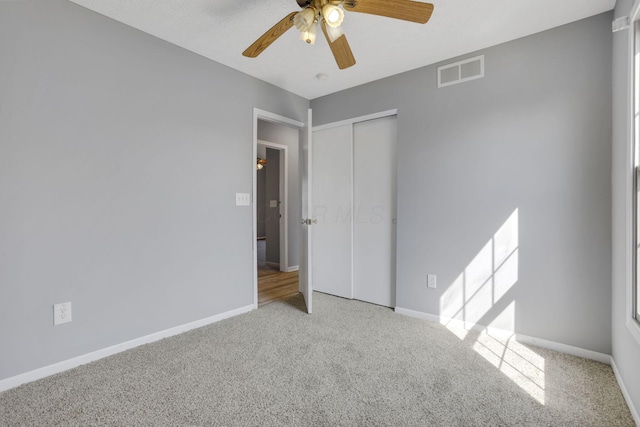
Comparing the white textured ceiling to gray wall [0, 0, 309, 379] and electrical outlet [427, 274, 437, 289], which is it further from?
electrical outlet [427, 274, 437, 289]

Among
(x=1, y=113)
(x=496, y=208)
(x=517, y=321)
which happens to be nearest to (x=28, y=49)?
(x=1, y=113)

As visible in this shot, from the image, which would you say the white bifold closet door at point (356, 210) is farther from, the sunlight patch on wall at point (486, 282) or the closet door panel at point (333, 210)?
the sunlight patch on wall at point (486, 282)

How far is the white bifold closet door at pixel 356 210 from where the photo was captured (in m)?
3.19

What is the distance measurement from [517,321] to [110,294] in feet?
10.1

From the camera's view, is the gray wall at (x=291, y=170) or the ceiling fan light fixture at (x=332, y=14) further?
the gray wall at (x=291, y=170)

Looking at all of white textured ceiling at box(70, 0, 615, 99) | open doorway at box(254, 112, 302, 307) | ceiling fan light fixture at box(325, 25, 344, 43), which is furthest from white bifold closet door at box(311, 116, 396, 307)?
ceiling fan light fixture at box(325, 25, 344, 43)

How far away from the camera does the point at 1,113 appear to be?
1718 millimetres

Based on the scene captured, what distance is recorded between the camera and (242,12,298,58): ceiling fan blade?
172cm

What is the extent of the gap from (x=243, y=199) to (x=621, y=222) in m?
2.83

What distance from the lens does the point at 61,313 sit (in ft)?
6.35

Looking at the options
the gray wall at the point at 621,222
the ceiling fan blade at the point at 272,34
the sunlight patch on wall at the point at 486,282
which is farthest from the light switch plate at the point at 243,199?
the gray wall at the point at 621,222

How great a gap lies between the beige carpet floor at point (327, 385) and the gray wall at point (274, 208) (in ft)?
9.38

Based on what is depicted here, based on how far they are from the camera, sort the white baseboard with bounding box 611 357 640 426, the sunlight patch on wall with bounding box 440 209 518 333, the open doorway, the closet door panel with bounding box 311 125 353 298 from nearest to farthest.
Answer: the white baseboard with bounding box 611 357 640 426 < the sunlight patch on wall with bounding box 440 209 518 333 < the closet door panel with bounding box 311 125 353 298 < the open doorway

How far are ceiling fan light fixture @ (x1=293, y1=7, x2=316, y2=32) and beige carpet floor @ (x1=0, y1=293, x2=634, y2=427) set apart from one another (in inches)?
80.3
